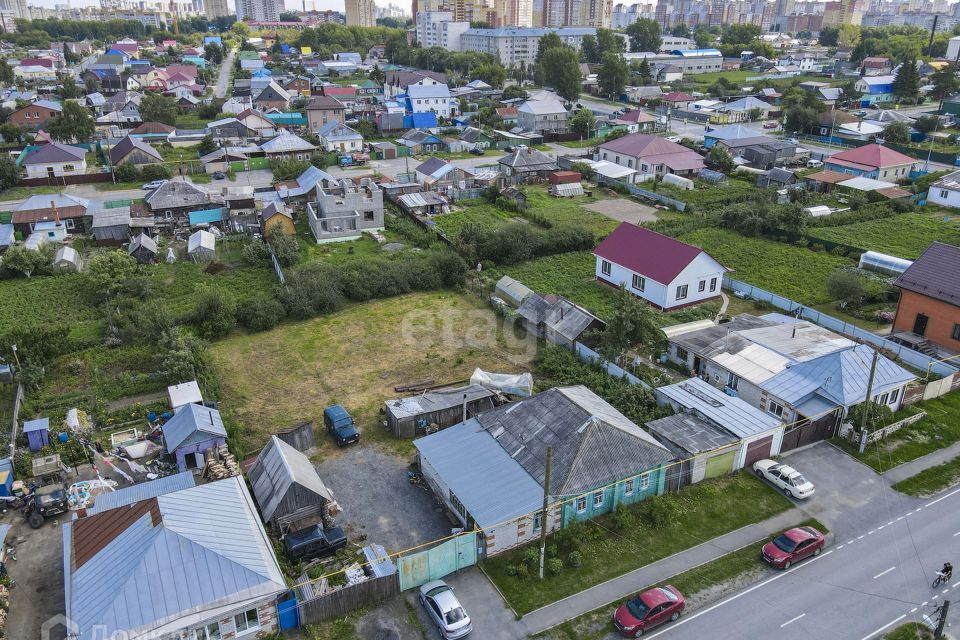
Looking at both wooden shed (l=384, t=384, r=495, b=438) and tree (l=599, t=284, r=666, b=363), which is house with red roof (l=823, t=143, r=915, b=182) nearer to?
tree (l=599, t=284, r=666, b=363)

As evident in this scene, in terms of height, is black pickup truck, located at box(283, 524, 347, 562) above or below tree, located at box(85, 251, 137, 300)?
below

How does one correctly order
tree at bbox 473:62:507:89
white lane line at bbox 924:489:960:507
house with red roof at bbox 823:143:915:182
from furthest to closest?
tree at bbox 473:62:507:89, house with red roof at bbox 823:143:915:182, white lane line at bbox 924:489:960:507

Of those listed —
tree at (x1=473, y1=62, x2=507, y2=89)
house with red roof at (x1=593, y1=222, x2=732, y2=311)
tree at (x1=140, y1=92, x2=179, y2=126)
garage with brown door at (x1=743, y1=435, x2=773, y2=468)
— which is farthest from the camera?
tree at (x1=473, y1=62, x2=507, y2=89)

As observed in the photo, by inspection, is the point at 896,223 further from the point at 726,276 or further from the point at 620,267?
the point at 620,267

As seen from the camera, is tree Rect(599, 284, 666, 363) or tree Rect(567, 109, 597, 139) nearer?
tree Rect(599, 284, 666, 363)

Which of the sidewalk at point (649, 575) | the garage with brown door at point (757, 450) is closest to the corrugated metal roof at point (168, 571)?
the sidewalk at point (649, 575)

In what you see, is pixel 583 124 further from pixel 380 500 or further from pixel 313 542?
pixel 313 542

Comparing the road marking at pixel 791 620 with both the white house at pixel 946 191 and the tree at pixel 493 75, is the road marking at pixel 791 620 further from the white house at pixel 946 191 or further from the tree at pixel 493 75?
the tree at pixel 493 75

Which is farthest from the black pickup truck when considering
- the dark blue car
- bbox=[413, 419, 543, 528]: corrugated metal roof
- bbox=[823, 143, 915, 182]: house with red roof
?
bbox=[823, 143, 915, 182]: house with red roof
